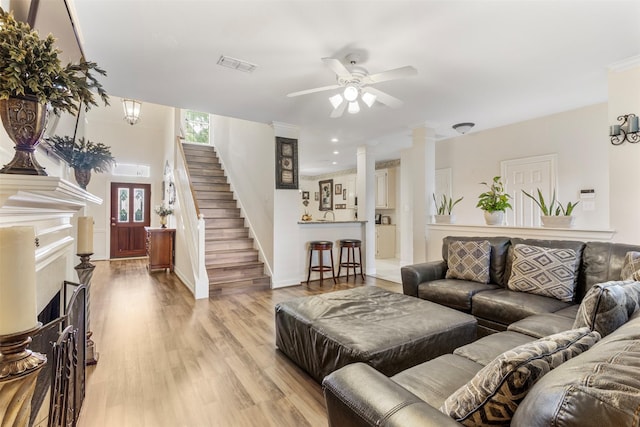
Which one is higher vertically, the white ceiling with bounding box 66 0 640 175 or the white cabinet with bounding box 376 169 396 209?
the white ceiling with bounding box 66 0 640 175

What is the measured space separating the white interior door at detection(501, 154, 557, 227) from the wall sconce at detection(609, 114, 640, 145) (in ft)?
5.81

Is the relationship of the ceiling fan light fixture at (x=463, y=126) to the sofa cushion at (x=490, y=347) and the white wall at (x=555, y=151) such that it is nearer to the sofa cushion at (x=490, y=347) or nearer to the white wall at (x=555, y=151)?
the white wall at (x=555, y=151)

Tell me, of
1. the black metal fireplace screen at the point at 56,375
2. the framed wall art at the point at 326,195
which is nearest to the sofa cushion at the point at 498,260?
the black metal fireplace screen at the point at 56,375

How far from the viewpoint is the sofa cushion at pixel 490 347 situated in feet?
5.00

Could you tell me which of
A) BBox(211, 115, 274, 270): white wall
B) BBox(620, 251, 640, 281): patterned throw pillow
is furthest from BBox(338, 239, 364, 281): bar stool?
BBox(620, 251, 640, 281): patterned throw pillow

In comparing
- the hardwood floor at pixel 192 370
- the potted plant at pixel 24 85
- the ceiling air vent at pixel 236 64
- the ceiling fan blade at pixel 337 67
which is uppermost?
the ceiling air vent at pixel 236 64

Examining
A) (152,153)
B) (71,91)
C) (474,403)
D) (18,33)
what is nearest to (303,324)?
(474,403)

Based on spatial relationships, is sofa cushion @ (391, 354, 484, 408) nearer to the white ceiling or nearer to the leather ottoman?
the leather ottoman

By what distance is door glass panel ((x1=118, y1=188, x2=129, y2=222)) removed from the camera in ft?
25.5

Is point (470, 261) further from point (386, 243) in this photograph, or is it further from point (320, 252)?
point (386, 243)

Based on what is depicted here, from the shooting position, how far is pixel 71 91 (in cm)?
122

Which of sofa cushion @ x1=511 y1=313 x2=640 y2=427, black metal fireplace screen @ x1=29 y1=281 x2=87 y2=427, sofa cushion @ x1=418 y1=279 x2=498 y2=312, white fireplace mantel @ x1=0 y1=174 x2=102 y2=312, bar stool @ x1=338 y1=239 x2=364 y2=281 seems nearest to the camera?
sofa cushion @ x1=511 y1=313 x2=640 y2=427

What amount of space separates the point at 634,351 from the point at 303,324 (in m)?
1.77

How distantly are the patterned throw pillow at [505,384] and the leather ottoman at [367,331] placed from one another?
856 mm
